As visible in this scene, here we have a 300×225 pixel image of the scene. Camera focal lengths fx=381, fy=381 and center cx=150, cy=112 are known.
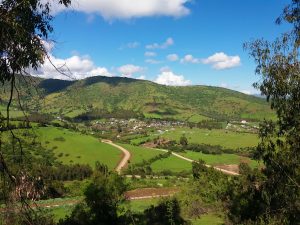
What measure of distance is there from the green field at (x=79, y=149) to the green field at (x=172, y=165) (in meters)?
12.7

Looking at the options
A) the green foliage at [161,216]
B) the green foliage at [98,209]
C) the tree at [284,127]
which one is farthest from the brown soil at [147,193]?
the tree at [284,127]

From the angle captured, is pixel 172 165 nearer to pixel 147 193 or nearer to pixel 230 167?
pixel 230 167

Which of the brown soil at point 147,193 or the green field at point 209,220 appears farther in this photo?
the brown soil at point 147,193

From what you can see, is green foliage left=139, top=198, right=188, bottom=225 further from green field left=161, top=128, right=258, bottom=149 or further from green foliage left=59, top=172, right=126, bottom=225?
green field left=161, top=128, right=258, bottom=149

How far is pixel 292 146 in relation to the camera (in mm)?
19156

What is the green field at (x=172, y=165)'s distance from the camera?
112m

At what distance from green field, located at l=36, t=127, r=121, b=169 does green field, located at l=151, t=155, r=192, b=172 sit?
41.7 ft

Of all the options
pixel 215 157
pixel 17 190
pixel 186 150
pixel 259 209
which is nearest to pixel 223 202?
pixel 259 209

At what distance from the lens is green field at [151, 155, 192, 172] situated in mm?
112375

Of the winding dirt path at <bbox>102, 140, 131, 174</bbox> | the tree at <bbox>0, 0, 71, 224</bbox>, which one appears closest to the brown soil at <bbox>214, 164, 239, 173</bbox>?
the winding dirt path at <bbox>102, 140, 131, 174</bbox>

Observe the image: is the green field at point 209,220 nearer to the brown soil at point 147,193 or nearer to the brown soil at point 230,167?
the brown soil at point 147,193

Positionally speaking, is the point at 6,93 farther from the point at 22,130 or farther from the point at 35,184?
the point at 35,184

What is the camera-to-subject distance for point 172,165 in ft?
380

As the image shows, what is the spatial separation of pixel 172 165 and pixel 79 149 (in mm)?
33799
